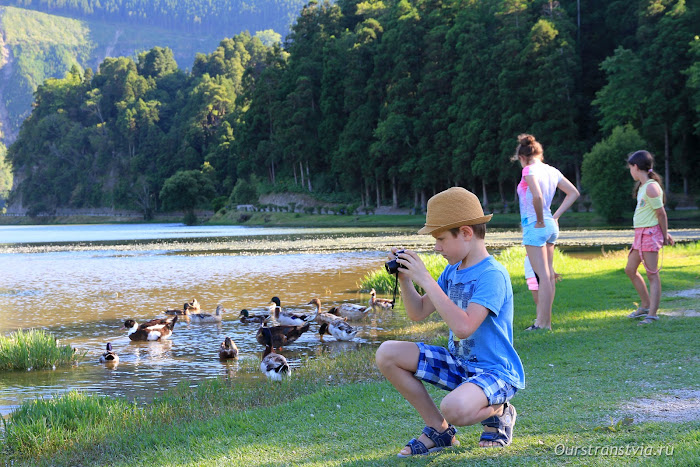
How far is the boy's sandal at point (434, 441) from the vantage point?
471 centimetres

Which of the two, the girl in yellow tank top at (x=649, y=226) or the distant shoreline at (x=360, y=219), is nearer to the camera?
the girl in yellow tank top at (x=649, y=226)

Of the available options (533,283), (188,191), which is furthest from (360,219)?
(533,283)

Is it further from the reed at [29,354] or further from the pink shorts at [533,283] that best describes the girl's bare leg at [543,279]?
the reed at [29,354]

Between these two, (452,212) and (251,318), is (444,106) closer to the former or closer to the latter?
(251,318)

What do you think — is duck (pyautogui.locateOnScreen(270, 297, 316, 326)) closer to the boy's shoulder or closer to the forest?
the boy's shoulder

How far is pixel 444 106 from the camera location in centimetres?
7681

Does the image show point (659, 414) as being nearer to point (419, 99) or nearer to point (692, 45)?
point (692, 45)

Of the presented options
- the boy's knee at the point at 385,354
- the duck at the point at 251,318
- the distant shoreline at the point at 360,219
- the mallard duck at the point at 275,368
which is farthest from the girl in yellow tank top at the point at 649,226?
the distant shoreline at the point at 360,219

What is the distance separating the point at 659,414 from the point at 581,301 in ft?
23.0

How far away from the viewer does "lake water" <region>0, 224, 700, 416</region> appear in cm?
1041

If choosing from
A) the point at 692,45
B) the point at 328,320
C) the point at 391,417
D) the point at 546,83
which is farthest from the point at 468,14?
the point at 391,417

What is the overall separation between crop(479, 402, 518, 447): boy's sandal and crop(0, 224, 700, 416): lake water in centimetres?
566

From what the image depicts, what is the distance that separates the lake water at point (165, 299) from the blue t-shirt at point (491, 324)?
18.8 feet

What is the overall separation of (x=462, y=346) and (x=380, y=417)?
161 centimetres
